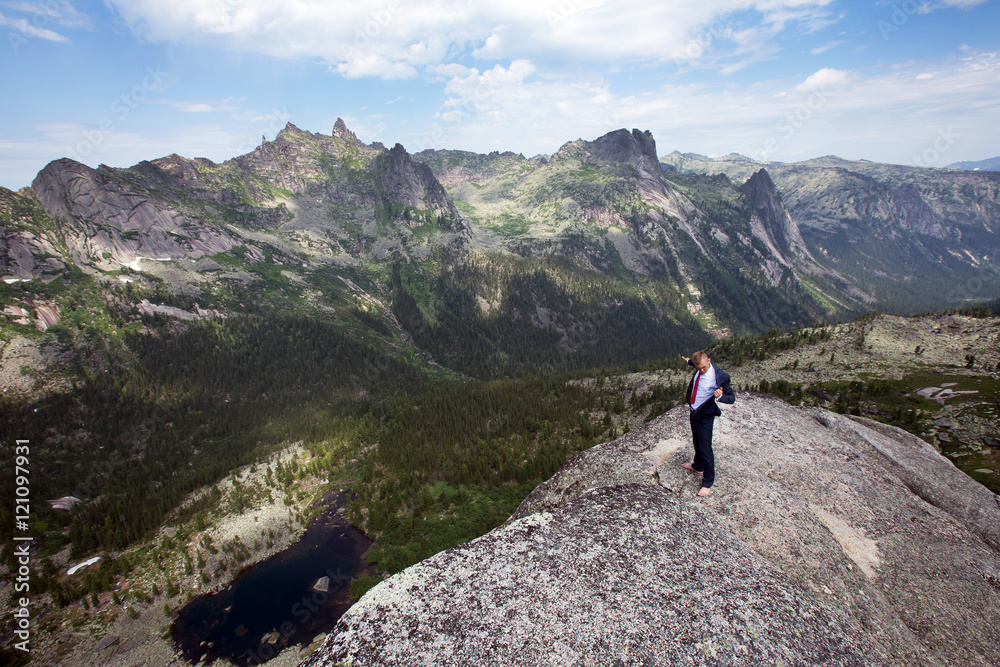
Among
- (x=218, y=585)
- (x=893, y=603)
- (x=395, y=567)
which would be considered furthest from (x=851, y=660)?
(x=218, y=585)

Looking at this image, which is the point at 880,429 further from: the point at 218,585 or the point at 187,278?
the point at 187,278

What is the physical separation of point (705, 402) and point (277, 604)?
4657 cm

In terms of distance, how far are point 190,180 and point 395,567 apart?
20952 centimetres

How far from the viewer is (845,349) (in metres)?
58.0

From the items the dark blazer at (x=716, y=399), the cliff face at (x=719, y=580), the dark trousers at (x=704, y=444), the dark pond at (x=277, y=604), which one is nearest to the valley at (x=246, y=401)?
the dark pond at (x=277, y=604)

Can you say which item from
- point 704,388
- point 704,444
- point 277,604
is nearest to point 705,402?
point 704,388

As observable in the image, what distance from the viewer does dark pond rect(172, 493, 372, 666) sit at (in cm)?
3459


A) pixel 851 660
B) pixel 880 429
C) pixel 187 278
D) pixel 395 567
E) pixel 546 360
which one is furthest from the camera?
pixel 546 360

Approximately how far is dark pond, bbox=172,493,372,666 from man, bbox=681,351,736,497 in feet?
124

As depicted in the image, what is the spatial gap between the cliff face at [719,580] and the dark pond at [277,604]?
35.2 m

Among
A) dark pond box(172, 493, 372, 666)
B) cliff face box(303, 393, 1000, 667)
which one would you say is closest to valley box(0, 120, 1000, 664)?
dark pond box(172, 493, 372, 666)

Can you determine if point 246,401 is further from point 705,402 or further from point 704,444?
point 705,402

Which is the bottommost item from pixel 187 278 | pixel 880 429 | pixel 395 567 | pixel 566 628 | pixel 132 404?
pixel 395 567

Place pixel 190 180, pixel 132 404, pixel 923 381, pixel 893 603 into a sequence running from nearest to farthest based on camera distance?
pixel 893 603 < pixel 923 381 < pixel 132 404 < pixel 190 180
